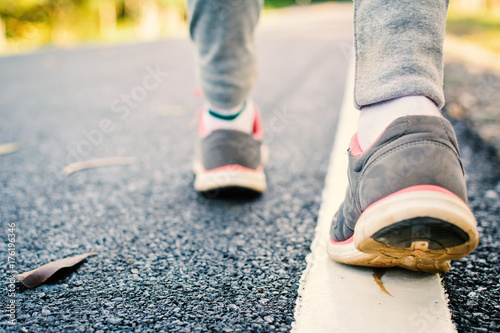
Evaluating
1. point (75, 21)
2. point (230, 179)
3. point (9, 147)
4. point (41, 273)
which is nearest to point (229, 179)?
point (230, 179)

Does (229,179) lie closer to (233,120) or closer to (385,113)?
(233,120)

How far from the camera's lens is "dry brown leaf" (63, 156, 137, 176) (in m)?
1.83

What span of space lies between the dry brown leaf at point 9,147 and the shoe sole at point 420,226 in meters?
1.92

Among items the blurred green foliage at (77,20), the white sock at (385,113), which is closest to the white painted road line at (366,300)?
the white sock at (385,113)

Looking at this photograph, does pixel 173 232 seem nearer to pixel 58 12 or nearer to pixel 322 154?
pixel 322 154

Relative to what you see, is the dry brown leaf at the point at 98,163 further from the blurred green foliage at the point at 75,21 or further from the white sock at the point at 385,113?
the blurred green foliage at the point at 75,21

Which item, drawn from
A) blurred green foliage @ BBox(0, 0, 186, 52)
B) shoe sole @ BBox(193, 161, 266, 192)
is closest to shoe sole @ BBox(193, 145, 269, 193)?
shoe sole @ BBox(193, 161, 266, 192)

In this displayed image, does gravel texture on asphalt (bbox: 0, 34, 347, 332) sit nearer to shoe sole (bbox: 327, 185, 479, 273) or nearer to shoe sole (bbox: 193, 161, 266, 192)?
shoe sole (bbox: 193, 161, 266, 192)

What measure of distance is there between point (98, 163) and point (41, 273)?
3.19 feet

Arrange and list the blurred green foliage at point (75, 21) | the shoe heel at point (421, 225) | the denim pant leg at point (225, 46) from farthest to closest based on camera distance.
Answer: the blurred green foliage at point (75, 21)
the denim pant leg at point (225, 46)
the shoe heel at point (421, 225)

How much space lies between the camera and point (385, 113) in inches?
35.8

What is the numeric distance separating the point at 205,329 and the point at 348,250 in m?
0.38

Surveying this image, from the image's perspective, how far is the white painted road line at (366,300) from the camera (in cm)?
82

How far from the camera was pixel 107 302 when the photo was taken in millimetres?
898
